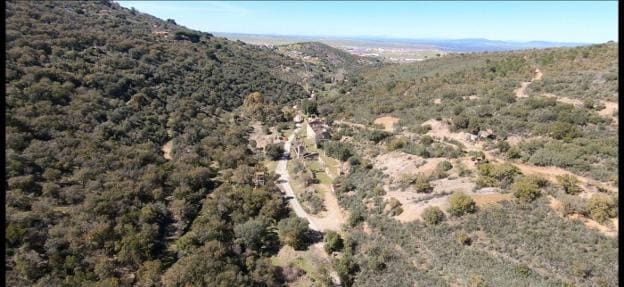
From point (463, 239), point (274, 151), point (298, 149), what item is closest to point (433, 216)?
point (463, 239)

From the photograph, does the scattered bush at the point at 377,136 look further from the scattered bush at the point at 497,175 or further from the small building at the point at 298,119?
the small building at the point at 298,119

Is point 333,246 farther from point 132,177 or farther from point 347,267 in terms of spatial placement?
point 132,177

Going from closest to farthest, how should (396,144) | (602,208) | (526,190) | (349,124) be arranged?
1. (602,208)
2. (526,190)
3. (396,144)
4. (349,124)

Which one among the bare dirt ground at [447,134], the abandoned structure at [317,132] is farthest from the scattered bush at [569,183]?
the abandoned structure at [317,132]

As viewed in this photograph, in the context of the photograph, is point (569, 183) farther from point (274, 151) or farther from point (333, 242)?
point (274, 151)

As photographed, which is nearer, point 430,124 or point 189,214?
point 189,214

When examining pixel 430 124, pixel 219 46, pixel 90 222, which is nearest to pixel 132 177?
pixel 90 222
